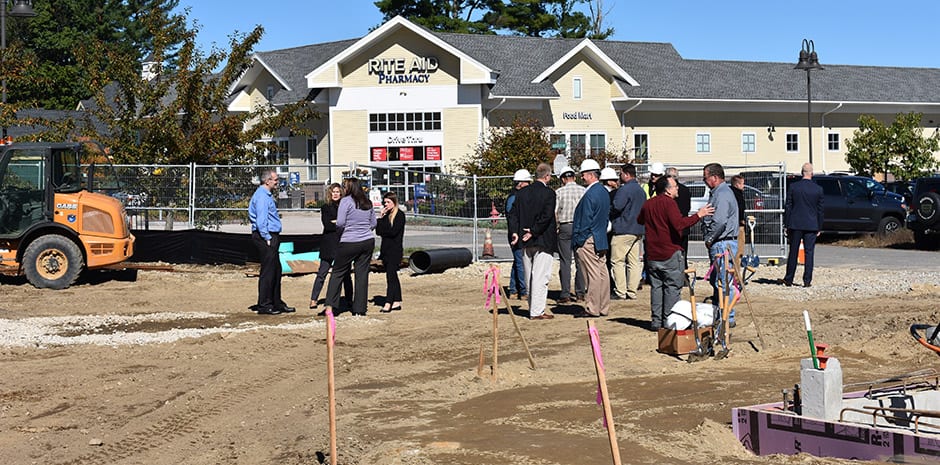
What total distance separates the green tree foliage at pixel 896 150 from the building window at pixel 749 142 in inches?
318

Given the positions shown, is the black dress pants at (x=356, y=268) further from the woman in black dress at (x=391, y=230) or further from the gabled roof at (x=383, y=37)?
the gabled roof at (x=383, y=37)

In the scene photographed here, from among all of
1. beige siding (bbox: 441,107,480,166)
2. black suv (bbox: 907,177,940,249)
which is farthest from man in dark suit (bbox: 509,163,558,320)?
beige siding (bbox: 441,107,480,166)

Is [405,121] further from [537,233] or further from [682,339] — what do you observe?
[682,339]

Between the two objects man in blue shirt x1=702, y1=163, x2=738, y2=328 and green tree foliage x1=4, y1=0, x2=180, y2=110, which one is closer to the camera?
man in blue shirt x1=702, y1=163, x2=738, y2=328

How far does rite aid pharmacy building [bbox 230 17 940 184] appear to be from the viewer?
47125 millimetres

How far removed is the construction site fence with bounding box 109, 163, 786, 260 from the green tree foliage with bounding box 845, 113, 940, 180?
21492 millimetres

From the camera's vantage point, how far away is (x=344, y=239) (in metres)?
15.1

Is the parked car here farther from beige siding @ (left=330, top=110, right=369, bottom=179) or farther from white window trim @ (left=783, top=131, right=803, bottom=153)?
beige siding @ (left=330, top=110, right=369, bottom=179)

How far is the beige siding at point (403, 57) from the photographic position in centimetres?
4709

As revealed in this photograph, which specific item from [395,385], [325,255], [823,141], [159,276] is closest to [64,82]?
[823,141]

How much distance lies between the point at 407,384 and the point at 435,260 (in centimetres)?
1056

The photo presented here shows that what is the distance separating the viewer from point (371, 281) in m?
20.8

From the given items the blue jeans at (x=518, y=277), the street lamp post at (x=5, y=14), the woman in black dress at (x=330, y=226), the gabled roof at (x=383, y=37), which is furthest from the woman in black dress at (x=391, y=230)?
the gabled roof at (x=383, y=37)

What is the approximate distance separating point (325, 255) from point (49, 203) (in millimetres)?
6428
